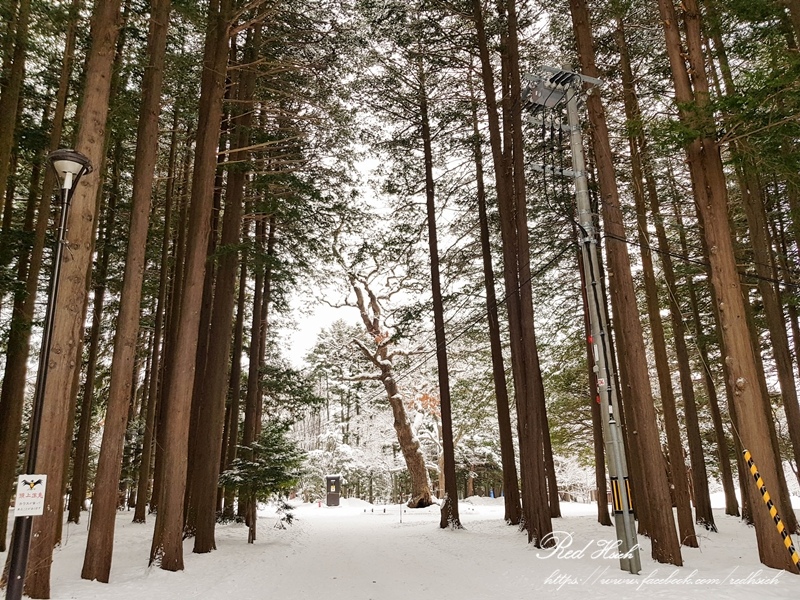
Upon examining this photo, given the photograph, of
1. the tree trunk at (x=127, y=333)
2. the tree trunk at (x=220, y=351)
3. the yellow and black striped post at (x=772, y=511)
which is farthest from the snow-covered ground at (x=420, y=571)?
the tree trunk at (x=220, y=351)

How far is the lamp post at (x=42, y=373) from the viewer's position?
447 centimetres

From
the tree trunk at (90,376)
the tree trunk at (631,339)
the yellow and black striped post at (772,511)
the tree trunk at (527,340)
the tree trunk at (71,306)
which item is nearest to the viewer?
the tree trunk at (71,306)

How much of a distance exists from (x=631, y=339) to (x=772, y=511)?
9.24 ft

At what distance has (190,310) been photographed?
8.23 meters

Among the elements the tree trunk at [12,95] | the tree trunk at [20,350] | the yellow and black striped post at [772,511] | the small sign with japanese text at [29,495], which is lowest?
the yellow and black striped post at [772,511]

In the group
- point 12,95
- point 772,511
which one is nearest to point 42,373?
point 12,95

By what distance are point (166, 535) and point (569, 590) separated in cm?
573

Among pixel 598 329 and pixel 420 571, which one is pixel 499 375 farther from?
pixel 598 329

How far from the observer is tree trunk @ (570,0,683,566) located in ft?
24.1

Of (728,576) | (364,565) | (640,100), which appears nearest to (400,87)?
(640,100)

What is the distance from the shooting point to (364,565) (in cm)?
877

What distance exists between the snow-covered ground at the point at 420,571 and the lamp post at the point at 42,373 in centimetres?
180

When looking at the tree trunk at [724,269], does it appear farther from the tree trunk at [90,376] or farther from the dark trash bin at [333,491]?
the dark trash bin at [333,491]

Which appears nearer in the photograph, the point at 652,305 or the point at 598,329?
the point at 598,329
